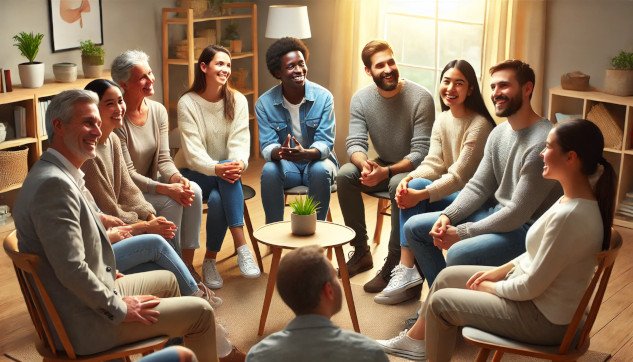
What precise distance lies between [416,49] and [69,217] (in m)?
3.81

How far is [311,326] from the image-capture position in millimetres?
1804

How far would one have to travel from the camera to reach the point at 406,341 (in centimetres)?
308

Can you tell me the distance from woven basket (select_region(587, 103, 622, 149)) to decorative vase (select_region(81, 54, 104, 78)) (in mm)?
3252

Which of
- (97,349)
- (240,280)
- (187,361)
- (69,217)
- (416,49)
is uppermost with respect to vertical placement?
(416,49)

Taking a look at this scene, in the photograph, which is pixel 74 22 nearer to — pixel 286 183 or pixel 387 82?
pixel 286 183

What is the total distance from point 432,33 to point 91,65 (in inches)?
95.1

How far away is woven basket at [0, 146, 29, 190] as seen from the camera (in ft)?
14.8

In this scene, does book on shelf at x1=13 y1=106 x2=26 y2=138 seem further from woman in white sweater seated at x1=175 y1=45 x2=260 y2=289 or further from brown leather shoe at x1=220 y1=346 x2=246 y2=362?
brown leather shoe at x1=220 y1=346 x2=246 y2=362

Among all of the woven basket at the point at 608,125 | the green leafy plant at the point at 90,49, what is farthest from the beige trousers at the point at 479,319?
the green leafy plant at the point at 90,49

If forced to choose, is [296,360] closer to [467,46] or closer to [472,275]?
[472,275]

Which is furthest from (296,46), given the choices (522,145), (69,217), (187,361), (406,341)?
(187,361)

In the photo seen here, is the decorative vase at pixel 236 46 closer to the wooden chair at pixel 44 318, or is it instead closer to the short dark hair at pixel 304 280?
the wooden chair at pixel 44 318

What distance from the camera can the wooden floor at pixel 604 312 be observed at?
3.24 m

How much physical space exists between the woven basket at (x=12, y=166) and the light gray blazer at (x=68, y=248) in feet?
7.83
